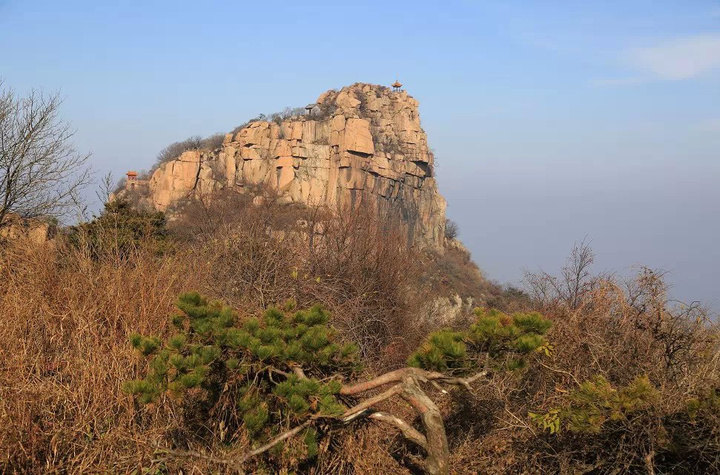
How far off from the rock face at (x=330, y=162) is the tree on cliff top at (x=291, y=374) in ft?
159

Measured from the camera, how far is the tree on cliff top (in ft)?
16.6

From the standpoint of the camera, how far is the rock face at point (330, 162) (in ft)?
188

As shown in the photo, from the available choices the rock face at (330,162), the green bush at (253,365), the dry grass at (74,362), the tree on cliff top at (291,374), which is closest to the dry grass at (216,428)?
the dry grass at (74,362)

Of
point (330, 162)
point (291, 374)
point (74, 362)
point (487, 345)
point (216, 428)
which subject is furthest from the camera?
point (330, 162)

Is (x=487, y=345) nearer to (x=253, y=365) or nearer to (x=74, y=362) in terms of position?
(x=253, y=365)

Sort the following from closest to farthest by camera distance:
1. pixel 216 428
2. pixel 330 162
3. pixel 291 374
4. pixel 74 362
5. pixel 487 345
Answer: pixel 291 374
pixel 216 428
pixel 487 345
pixel 74 362
pixel 330 162

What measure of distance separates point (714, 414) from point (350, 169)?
5743 centimetres

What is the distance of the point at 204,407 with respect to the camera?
5887mm

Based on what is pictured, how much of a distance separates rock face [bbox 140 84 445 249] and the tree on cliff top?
4860 cm

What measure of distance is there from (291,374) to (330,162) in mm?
57461

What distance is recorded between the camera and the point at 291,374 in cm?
520

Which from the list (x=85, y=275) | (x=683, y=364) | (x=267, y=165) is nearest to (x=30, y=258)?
(x=85, y=275)

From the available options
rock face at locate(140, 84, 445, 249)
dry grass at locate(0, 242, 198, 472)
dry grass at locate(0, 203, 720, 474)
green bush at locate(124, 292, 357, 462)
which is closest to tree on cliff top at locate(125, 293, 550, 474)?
green bush at locate(124, 292, 357, 462)

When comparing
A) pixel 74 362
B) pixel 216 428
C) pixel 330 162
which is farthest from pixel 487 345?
pixel 330 162
